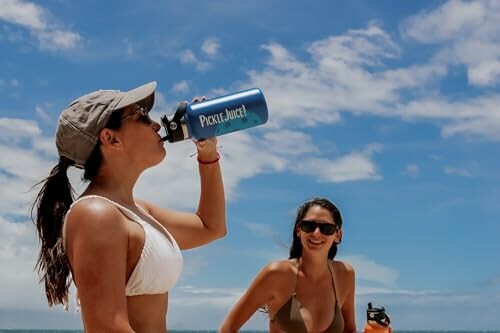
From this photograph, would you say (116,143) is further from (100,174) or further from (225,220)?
(225,220)

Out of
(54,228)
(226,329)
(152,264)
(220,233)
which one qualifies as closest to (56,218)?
(54,228)

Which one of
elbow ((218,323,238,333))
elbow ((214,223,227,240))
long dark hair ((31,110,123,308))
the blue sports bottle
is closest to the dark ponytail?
long dark hair ((31,110,123,308))

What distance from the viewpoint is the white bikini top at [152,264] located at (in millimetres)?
2686

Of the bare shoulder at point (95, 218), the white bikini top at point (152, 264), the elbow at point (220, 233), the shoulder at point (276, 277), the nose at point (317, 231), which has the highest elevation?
the nose at point (317, 231)

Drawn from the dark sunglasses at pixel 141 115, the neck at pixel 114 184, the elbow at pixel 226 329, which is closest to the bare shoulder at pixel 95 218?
the neck at pixel 114 184

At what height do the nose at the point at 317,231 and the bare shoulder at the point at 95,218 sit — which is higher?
the nose at the point at 317,231

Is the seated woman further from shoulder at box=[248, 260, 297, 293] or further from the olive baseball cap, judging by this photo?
the olive baseball cap

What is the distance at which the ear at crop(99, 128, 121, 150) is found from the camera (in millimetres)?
2809

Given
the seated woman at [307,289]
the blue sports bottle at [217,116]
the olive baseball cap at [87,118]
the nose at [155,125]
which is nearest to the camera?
the olive baseball cap at [87,118]

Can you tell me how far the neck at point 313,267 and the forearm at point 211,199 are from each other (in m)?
2.10

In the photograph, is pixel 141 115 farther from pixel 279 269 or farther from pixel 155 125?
pixel 279 269

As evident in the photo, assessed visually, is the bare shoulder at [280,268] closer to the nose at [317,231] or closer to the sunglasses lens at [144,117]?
the nose at [317,231]

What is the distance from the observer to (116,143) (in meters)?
2.84

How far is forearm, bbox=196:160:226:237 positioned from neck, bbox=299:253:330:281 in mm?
2096
